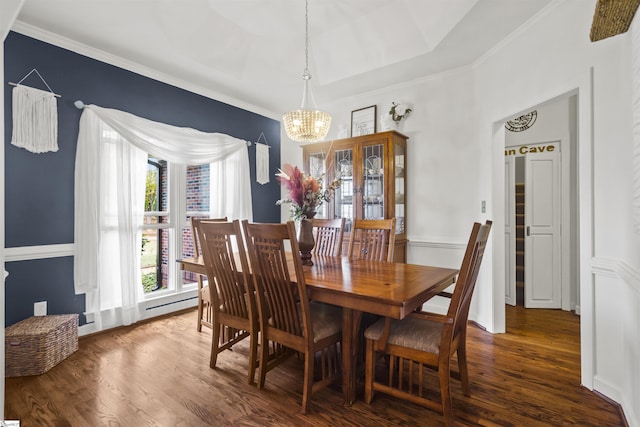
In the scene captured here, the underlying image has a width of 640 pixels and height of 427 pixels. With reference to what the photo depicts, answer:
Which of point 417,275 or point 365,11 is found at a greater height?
point 365,11

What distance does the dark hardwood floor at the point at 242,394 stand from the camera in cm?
181

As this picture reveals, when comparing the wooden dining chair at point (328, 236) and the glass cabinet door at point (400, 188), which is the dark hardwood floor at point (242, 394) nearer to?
the wooden dining chair at point (328, 236)

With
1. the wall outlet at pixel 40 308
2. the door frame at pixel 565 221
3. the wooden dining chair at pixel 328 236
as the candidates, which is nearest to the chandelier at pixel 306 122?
the wooden dining chair at pixel 328 236

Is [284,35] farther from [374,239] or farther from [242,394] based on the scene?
[242,394]

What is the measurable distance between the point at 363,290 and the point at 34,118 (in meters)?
2.97

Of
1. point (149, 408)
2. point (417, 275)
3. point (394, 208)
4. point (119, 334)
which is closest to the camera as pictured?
point (149, 408)

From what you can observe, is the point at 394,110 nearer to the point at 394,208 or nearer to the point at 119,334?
A: the point at 394,208

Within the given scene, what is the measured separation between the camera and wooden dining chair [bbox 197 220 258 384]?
83.4 inches

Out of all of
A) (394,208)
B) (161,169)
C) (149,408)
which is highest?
(161,169)

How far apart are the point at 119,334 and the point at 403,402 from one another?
8.61 feet

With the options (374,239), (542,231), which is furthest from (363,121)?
(542,231)

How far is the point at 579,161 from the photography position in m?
2.17

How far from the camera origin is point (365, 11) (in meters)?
2.84

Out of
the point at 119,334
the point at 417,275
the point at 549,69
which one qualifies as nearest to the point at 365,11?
the point at 549,69
